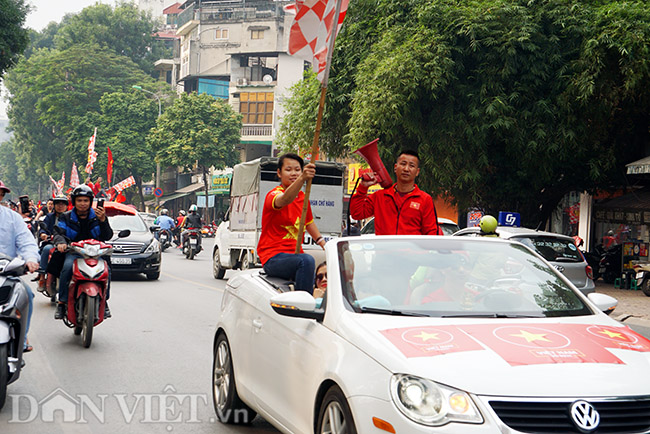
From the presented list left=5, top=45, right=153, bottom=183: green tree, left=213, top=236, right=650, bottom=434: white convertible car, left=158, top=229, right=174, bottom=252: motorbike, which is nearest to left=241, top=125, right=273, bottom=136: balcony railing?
left=5, top=45, right=153, bottom=183: green tree

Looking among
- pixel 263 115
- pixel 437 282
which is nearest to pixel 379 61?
pixel 437 282

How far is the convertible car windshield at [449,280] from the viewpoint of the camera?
14.7 feet

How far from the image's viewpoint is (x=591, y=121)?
2216 cm

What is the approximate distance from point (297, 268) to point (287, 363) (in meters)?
1.14

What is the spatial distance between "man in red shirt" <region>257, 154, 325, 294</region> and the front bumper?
502 inches

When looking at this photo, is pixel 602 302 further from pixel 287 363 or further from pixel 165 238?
pixel 165 238

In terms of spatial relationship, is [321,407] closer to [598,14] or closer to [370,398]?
[370,398]

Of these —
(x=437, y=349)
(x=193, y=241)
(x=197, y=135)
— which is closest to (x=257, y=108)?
(x=197, y=135)

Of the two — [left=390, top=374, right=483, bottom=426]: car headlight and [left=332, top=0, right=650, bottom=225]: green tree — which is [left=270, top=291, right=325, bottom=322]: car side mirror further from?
[left=332, top=0, right=650, bottom=225]: green tree

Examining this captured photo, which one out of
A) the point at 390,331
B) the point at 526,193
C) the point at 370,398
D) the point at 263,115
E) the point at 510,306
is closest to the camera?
the point at 370,398

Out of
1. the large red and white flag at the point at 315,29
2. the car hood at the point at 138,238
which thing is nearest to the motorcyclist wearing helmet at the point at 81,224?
the large red and white flag at the point at 315,29

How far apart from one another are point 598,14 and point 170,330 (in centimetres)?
1482

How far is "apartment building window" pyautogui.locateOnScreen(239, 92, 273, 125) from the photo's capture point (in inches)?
2537

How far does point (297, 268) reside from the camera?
5824 millimetres
